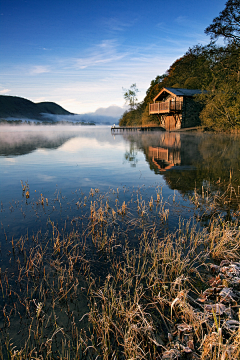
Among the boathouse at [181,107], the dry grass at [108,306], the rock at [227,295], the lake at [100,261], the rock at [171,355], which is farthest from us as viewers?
the boathouse at [181,107]

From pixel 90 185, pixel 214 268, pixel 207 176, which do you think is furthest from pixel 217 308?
pixel 207 176

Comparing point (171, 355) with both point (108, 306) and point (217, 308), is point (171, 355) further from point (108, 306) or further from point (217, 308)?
point (108, 306)

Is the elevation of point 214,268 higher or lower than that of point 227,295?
lower

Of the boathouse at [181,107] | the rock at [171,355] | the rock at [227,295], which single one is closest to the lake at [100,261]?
the rock at [171,355]

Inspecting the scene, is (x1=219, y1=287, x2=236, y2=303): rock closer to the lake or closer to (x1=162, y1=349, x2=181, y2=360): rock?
the lake

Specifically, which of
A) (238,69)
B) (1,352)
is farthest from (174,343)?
(238,69)

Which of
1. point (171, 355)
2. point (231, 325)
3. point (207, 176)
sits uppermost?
point (207, 176)

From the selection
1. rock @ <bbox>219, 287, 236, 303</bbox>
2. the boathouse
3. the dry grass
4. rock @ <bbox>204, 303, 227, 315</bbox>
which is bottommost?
the dry grass

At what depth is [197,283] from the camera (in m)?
4.36

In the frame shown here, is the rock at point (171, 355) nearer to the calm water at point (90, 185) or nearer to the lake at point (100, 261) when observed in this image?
the lake at point (100, 261)

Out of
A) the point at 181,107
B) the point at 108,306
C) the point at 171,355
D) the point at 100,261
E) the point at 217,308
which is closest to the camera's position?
the point at 171,355

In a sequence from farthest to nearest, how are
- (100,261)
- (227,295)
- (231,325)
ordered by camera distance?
(100,261), (227,295), (231,325)

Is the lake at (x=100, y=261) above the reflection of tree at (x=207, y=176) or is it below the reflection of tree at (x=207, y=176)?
below

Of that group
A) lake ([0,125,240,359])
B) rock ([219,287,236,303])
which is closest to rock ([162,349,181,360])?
lake ([0,125,240,359])
